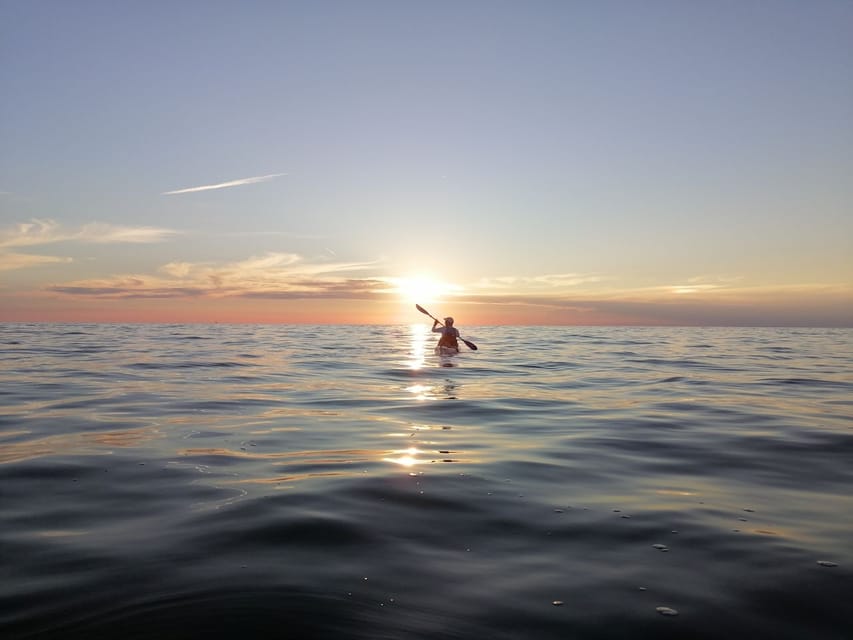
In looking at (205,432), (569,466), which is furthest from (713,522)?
(205,432)

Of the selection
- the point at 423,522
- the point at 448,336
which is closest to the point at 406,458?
the point at 423,522

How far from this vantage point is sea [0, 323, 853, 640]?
3896 millimetres

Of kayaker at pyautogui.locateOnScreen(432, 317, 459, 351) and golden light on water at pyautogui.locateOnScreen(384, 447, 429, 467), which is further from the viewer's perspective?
kayaker at pyautogui.locateOnScreen(432, 317, 459, 351)

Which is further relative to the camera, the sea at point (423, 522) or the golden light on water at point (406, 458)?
the golden light on water at point (406, 458)

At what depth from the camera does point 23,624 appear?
3.64 meters

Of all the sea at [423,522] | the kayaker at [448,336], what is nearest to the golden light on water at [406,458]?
the sea at [423,522]

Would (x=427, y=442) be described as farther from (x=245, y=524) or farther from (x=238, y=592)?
(x=238, y=592)

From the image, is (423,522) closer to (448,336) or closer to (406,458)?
(406,458)

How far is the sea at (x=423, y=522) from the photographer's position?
12.8ft

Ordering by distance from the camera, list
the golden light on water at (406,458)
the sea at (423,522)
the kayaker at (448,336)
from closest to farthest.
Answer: the sea at (423,522) → the golden light on water at (406,458) → the kayaker at (448,336)

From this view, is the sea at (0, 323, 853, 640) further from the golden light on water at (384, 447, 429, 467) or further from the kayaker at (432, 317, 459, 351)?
the kayaker at (432, 317, 459, 351)

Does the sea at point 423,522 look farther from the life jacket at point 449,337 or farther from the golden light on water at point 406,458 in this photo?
the life jacket at point 449,337

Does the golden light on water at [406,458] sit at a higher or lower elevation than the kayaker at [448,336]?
lower

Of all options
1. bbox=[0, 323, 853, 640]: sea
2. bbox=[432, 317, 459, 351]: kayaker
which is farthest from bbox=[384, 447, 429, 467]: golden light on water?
bbox=[432, 317, 459, 351]: kayaker
